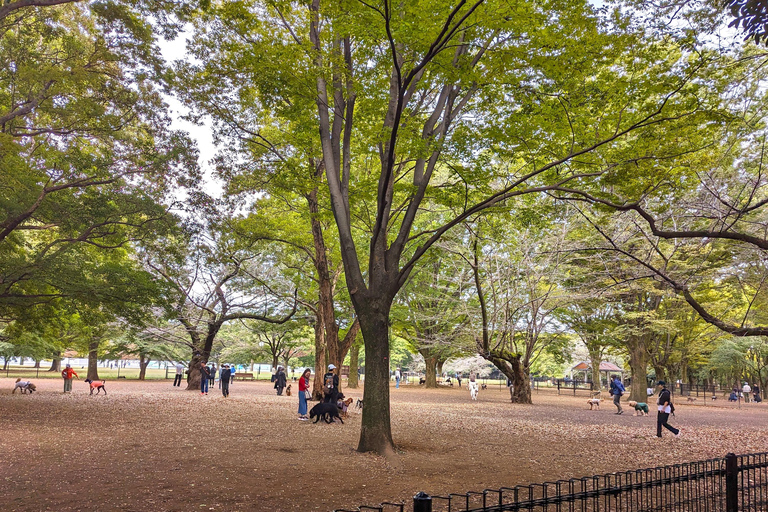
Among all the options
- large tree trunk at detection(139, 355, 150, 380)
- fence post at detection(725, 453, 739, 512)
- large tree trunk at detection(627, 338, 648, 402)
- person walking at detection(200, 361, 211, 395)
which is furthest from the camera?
large tree trunk at detection(139, 355, 150, 380)

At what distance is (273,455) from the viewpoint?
9070 millimetres

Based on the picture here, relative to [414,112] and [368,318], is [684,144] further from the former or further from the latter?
[368,318]

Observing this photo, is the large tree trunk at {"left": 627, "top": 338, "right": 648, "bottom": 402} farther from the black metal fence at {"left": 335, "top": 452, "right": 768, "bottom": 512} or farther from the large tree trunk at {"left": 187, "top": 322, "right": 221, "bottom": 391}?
the large tree trunk at {"left": 187, "top": 322, "right": 221, "bottom": 391}

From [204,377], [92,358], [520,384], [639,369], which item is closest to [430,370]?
[520,384]

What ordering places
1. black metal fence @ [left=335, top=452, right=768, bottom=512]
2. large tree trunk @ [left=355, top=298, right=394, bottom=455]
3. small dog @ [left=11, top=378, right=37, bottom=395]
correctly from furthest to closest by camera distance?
small dog @ [left=11, top=378, right=37, bottom=395] < large tree trunk @ [left=355, top=298, right=394, bottom=455] < black metal fence @ [left=335, top=452, right=768, bottom=512]

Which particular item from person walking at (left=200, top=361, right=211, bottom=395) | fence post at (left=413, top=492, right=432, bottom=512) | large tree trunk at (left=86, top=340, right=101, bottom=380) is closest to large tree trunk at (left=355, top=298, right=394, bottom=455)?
fence post at (left=413, top=492, right=432, bottom=512)

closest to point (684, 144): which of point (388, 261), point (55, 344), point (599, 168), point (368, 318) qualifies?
point (599, 168)

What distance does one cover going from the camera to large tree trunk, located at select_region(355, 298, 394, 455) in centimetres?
938

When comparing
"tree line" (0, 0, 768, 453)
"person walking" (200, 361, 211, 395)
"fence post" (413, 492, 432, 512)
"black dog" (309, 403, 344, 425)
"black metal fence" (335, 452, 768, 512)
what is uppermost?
"tree line" (0, 0, 768, 453)

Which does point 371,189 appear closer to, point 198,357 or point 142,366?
point 198,357

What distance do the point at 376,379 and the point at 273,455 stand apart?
2.29 meters

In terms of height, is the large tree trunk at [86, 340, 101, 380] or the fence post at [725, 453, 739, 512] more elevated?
the fence post at [725, 453, 739, 512]

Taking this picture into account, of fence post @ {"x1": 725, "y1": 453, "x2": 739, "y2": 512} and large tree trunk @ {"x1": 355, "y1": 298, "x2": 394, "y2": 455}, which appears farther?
large tree trunk @ {"x1": 355, "y1": 298, "x2": 394, "y2": 455}

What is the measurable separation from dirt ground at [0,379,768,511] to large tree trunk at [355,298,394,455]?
353 mm
